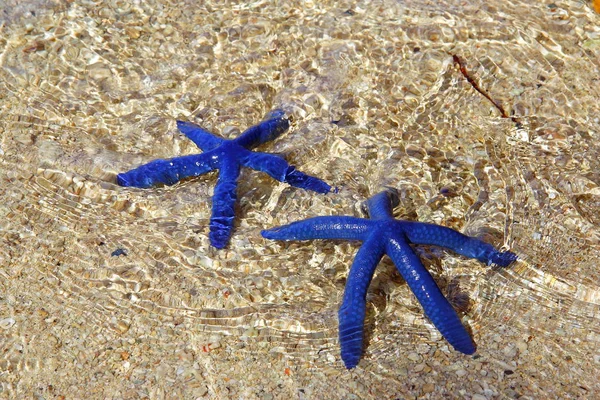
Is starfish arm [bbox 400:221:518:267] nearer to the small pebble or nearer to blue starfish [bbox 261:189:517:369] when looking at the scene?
blue starfish [bbox 261:189:517:369]

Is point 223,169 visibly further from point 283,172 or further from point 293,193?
point 293,193

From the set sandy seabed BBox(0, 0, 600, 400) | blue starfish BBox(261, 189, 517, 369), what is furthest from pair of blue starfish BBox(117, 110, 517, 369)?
sandy seabed BBox(0, 0, 600, 400)

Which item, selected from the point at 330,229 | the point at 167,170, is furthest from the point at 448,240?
the point at 167,170

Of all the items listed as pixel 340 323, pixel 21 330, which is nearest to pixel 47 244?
pixel 21 330

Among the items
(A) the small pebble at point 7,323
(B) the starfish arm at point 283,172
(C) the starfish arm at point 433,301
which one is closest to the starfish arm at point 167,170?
(B) the starfish arm at point 283,172

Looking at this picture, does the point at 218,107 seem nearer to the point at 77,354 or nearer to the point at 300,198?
the point at 300,198

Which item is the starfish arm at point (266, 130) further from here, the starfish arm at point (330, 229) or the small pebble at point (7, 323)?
the small pebble at point (7, 323)

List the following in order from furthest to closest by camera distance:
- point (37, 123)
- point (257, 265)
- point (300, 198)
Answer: point (37, 123)
point (300, 198)
point (257, 265)
